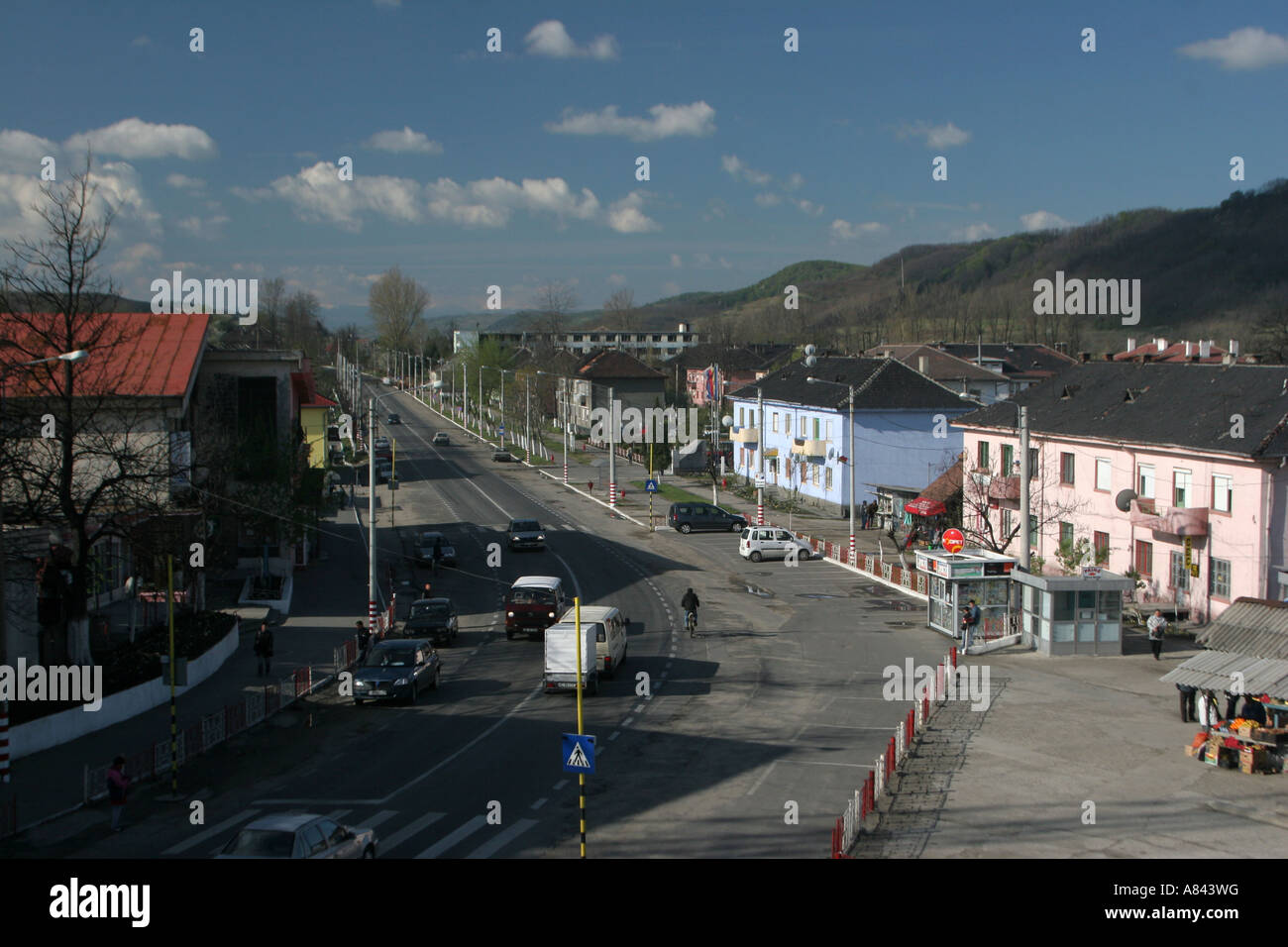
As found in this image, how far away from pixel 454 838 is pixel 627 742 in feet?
22.6

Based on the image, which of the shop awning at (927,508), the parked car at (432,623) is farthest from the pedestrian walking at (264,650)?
the shop awning at (927,508)

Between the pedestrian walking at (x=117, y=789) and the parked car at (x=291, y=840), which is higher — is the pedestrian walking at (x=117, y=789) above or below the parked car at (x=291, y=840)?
below

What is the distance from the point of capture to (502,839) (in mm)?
17438

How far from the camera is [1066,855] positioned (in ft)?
55.0

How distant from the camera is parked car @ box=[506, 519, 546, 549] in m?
53.4

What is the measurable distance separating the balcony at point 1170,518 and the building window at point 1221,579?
1.06 metres

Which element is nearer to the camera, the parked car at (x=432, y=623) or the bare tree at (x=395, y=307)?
the parked car at (x=432, y=623)

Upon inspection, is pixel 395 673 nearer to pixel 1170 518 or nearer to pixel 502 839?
pixel 502 839

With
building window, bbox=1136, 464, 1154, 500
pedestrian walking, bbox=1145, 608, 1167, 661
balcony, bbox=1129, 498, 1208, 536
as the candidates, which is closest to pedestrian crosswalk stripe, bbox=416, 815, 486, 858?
pedestrian walking, bbox=1145, 608, 1167, 661

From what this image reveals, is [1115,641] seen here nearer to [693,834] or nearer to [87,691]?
[693,834]

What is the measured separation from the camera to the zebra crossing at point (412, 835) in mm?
16828

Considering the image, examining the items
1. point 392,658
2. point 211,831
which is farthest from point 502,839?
point 392,658

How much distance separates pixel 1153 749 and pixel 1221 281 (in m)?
203

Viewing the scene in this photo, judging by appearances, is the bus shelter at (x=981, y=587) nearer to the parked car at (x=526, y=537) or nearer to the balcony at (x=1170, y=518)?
the balcony at (x=1170, y=518)
